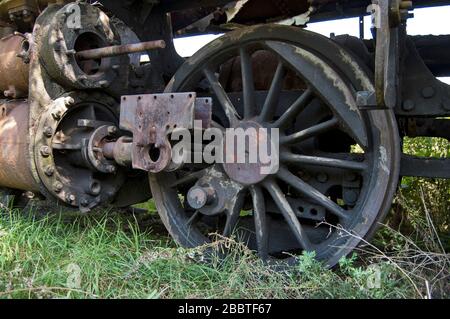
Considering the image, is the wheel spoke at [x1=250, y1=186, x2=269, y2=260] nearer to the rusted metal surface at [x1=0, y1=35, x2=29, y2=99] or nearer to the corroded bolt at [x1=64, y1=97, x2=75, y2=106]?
the corroded bolt at [x1=64, y1=97, x2=75, y2=106]

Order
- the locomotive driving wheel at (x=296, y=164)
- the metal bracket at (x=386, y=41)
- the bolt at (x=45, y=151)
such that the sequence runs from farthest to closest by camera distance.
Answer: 1. the bolt at (x=45, y=151)
2. the locomotive driving wheel at (x=296, y=164)
3. the metal bracket at (x=386, y=41)

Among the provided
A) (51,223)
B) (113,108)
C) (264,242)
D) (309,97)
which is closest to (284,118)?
(309,97)

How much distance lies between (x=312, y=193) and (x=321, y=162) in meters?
0.17

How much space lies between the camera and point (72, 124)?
3209 millimetres

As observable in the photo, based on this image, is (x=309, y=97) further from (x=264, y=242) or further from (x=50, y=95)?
(x=50, y=95)

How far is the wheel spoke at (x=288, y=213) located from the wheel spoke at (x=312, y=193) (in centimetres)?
7

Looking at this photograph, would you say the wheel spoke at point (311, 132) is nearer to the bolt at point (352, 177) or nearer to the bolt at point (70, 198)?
the bolt at point (352, 177)

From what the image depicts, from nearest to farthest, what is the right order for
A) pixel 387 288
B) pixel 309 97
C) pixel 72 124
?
pixel 387 288 < pixel 309 97 < pixel 72 124

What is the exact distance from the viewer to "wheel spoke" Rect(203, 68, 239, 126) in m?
2.93

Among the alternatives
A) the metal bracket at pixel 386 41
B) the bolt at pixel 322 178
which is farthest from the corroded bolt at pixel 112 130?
the metal bracket at pixel 386 41

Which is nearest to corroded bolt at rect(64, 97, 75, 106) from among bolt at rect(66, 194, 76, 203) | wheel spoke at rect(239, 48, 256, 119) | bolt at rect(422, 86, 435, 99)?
bolt at rect(66, 194, 76, 203)

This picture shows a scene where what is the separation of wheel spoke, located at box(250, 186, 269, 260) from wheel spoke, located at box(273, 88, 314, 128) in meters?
0.38

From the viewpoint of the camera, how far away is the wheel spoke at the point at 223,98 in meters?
2.93

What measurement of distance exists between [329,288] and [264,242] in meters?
0.66
